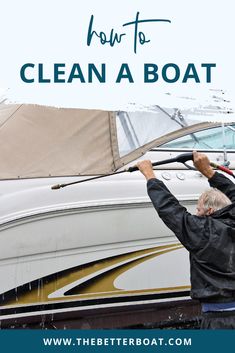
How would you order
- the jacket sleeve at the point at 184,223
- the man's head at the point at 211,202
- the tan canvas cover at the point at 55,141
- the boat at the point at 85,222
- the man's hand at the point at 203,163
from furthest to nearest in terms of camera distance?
the tan canvas cover at the point at 55,141, the boat at the point at 85,222, the man's hand at the point at 203,163, the man's head at the point at 211,202, the jacket sleeve at the point at 184,223

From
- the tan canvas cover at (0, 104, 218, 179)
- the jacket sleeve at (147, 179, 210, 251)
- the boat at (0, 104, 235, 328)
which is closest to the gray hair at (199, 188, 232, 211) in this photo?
the jacket sleeve at (147, 179, 210, 251)

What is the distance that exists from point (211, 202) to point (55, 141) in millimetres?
1160

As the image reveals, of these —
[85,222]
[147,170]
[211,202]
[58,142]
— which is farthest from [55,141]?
[211,202]

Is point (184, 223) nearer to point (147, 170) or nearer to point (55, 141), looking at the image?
point (147, 170)

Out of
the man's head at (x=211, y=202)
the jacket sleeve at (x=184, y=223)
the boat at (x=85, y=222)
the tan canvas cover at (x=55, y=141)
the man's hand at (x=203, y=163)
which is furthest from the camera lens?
the tan canvas cover at (x=55, y=141)

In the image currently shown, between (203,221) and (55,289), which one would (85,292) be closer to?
(55,289)

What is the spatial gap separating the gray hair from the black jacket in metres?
0.05

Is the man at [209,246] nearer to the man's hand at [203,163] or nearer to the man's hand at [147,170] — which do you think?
the man's hand at [147,170]

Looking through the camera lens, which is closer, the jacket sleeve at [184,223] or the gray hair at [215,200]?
the jacket sleeve at [184,223]

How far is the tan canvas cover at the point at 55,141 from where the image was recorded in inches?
131

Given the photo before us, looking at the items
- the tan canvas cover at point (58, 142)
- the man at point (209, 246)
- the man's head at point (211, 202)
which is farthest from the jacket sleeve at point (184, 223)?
the tan canvas cover at point (58, 142)

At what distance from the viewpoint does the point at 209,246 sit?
8.27 ft

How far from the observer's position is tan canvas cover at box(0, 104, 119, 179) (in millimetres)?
3322

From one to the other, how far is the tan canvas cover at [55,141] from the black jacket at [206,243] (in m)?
0.87
